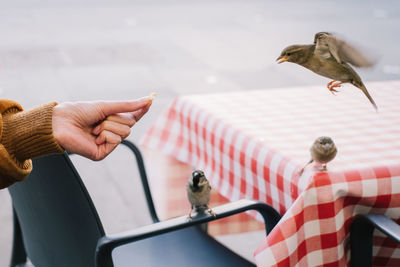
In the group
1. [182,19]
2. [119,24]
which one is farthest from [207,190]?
[182,19]

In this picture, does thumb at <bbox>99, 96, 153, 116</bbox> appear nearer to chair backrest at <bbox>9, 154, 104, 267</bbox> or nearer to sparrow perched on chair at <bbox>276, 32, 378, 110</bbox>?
chair backrest at <bbox>9, 154, 104, 267</bbox>

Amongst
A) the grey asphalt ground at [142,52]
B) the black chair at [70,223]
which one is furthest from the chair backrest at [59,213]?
the grey asphalt ground at [142,52]

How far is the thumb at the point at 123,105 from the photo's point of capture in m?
0.96

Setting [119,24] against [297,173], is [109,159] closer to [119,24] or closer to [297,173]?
[297,173]

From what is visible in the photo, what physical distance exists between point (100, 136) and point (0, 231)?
1898 millimetres

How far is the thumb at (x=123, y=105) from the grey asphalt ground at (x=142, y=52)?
5.33ft

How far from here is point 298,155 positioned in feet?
4.51

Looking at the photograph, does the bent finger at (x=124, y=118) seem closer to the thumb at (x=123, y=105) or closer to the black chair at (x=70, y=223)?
the thumb at (x=123, y=105)

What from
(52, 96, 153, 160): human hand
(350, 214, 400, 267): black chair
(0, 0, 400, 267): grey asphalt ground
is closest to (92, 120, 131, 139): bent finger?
(52, 96, 153, 160): human hand

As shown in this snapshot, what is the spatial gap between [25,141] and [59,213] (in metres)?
0.23

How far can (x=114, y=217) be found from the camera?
110 inches

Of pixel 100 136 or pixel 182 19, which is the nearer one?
pixel 100 136

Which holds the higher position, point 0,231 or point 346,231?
point 346,231

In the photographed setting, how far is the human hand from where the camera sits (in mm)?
1011
